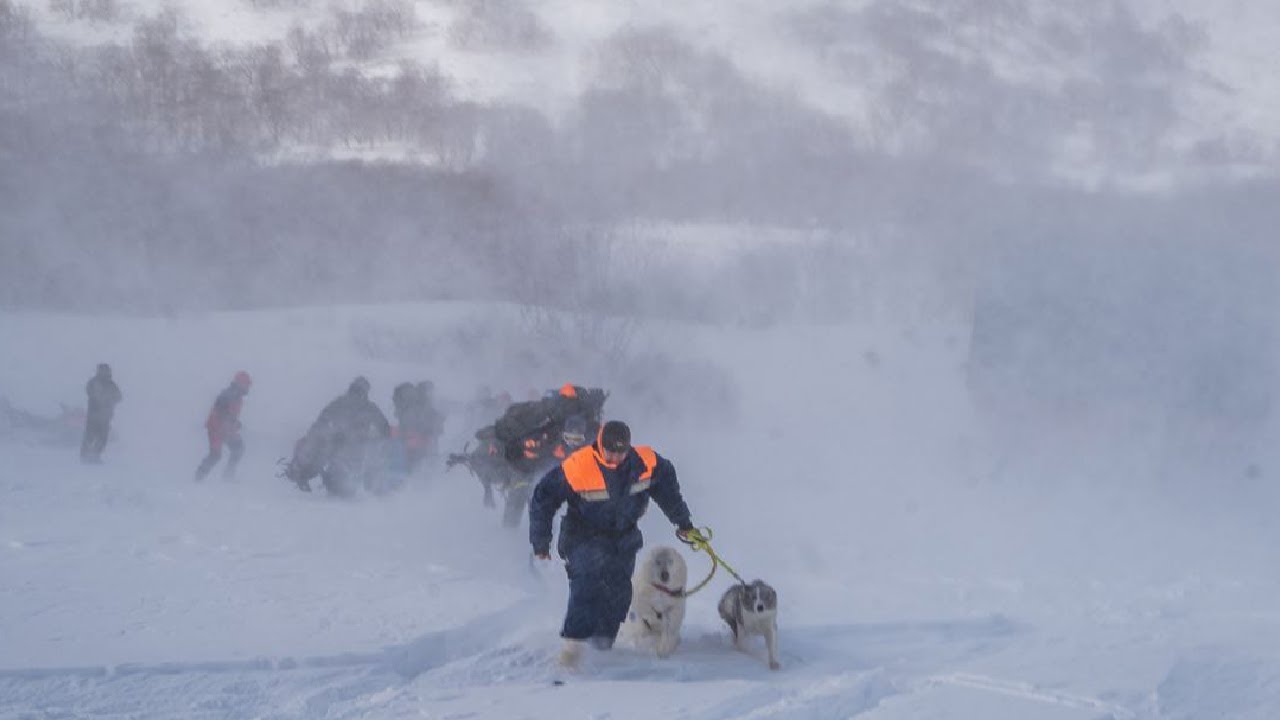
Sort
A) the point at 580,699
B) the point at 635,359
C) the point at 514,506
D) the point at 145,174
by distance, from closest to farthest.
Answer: the point at 580,699
the point at 514,506
the point at 635,359
the point at 145,174

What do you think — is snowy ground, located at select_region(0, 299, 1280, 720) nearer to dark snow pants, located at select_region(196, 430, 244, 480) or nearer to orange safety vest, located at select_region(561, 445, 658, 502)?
dark snow pants, located at select_region(196, 430, 244, 480)

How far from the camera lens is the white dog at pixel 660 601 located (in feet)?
17.0

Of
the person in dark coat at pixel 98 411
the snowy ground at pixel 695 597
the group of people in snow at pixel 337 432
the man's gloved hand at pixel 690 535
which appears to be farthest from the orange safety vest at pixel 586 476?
the person in dark coat at pixel 98 411

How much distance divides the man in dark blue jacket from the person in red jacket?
7444 mm

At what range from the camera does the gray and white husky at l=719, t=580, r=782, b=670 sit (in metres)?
5.10

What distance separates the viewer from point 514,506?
8023mm

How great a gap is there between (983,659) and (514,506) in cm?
369

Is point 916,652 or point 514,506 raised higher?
point 514,506

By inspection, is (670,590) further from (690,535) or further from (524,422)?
(524,422)

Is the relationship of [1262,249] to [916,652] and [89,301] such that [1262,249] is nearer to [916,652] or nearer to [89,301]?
[916,652]

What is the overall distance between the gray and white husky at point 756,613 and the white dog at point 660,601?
10.4 inches

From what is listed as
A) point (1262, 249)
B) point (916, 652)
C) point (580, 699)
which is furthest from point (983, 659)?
point (1262, 249)

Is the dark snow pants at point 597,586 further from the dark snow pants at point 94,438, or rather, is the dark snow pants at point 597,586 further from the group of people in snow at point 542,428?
the dark snow pants at point 94,438

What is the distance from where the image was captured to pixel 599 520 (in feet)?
16.4
